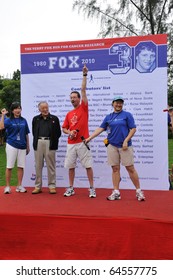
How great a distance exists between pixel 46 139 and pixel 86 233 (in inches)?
75.0

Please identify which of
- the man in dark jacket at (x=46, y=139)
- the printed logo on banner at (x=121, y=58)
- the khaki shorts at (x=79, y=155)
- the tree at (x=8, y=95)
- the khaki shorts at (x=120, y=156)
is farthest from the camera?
the tree at (x=8, y=95)

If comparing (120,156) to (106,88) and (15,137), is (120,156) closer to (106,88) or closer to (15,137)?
(106,88)

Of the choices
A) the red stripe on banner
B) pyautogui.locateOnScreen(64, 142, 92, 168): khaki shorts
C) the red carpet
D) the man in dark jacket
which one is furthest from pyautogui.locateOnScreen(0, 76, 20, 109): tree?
the red carpet

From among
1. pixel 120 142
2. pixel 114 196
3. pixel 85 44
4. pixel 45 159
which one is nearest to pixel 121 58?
pixel 85 44

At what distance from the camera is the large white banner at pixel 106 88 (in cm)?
498

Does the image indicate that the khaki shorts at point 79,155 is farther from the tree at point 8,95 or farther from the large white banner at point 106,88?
the tree at point 8,95

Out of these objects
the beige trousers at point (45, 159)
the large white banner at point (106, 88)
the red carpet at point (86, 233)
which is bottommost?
the red carpet at point (86, 233)

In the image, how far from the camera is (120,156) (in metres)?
4.44

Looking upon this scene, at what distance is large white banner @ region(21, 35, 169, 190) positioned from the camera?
4977mm

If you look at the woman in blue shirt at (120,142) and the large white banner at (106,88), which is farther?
the large white banner at (106,88)

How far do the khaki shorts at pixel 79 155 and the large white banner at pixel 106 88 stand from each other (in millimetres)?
566

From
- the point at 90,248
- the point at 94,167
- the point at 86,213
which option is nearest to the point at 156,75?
the point at 94,167

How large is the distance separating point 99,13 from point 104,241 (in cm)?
1026

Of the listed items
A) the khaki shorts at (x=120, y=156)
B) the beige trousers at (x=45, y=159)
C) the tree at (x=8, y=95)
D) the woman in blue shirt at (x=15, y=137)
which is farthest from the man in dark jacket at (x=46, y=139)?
the tree at (x=8, y=95)
